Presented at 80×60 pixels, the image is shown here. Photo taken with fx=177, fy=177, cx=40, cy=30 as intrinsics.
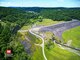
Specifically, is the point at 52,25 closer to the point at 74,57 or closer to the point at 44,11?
the point at 44,11

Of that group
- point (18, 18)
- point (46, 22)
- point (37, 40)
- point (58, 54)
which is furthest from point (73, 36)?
point (18, 18)

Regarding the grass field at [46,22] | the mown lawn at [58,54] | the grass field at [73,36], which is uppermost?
the grass field at [46,22]

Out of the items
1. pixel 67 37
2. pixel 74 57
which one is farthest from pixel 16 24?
pixel 74 57

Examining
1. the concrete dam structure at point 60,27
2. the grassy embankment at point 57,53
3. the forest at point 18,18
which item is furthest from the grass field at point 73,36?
the forest at point 18,18

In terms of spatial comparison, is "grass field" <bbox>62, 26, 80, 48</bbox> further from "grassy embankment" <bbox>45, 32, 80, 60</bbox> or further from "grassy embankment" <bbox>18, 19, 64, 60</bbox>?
"grassy embankment" <bbox>18, 19, 64, 60</bbox>

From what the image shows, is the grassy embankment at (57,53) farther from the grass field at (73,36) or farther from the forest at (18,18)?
the forest at (18,18)

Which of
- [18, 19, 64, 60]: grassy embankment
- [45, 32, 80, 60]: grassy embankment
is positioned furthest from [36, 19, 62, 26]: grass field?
[45, 32, 80, 60]: grassy embankment
